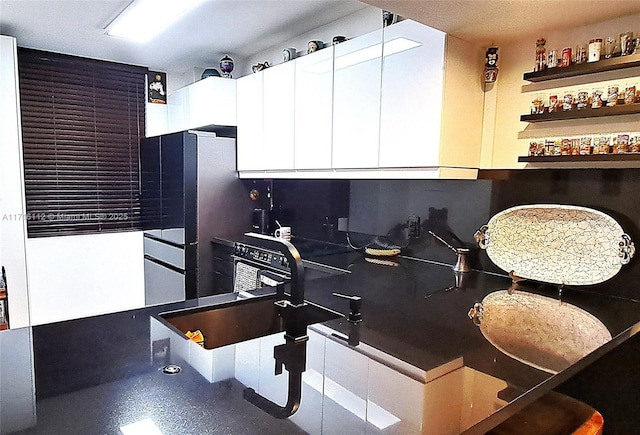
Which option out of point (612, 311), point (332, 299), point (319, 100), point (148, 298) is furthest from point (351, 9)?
point (148, 298)

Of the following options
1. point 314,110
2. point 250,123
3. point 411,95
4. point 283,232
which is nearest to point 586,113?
point 411,95

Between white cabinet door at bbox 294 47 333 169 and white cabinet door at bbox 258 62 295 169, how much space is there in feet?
0.22

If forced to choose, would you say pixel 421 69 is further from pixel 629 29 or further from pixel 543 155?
pixel 629 29

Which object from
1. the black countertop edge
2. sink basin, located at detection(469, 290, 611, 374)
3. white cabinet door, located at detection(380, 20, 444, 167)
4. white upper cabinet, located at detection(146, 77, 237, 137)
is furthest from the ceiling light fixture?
the black countertop edge

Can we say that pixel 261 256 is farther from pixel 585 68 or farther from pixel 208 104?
pixel 585 68

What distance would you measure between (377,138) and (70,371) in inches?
66.1

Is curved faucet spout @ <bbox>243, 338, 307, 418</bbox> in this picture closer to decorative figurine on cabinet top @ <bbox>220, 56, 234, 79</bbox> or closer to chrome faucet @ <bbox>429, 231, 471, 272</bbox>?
chrome faucet @ <bbox>429, 231, 471, 272</bbox>

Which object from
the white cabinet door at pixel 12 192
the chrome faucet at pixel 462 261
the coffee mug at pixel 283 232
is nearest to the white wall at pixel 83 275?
the white cabinet door at pixel 12 192

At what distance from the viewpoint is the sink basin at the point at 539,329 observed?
1143 millimetres

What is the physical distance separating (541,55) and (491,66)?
22 cm

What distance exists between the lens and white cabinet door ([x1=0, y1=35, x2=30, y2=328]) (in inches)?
118

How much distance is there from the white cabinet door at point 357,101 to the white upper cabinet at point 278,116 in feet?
1.47

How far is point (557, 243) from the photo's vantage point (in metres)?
1.87

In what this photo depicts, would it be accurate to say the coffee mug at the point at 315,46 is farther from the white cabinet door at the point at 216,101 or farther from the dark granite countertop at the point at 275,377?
the dark granite countertop at the point at 275,377
